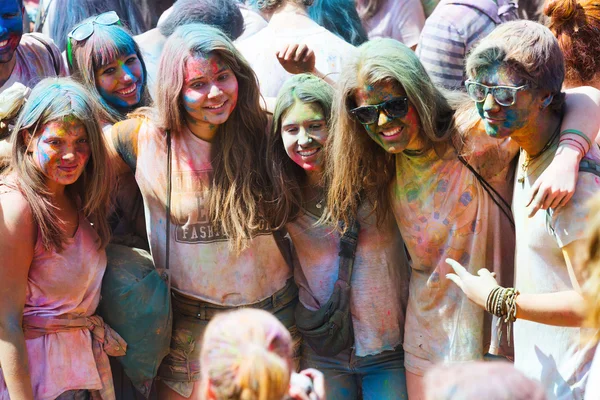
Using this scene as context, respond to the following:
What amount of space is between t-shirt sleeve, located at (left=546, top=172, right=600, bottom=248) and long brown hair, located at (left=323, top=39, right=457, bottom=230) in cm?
66

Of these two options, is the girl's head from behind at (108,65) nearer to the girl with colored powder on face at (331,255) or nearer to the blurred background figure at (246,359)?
the girl with colored powder on face at (331,255)

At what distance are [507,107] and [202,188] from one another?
140cm

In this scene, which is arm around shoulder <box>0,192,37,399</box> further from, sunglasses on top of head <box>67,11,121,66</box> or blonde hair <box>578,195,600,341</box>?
blonde hair <box>578,195,600,341</box>

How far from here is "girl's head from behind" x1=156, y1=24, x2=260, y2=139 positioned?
3969mm

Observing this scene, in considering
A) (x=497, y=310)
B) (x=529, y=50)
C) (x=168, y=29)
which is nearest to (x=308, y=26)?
(x=168, y=29)

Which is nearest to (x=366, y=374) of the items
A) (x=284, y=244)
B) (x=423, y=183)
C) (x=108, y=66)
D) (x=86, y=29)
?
(x=284, y=244)

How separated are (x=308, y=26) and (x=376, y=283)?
1492 millimetres

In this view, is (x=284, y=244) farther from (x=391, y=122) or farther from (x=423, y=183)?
(x=391, y=122)

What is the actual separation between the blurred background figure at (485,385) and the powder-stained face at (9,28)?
3.06 meters

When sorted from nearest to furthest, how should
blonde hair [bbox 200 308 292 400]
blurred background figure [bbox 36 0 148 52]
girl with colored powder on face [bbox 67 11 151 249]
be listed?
blonde hair [bbox 200 308 292 400], girl with colored powder on face [bbox 67 11 151 249], blurred background figure [bbox 36 0 148 52]

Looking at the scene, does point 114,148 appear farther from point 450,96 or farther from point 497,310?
point 497,310

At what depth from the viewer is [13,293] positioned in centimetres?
360

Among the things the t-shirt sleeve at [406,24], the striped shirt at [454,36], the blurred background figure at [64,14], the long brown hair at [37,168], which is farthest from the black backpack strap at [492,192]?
the blurred background figure at [64,14]

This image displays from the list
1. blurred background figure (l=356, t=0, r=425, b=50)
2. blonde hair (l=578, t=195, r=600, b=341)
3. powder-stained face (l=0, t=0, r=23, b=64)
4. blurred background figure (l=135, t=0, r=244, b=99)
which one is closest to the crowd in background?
powder-stained face (l=0, t=0, r=23, b=64)
